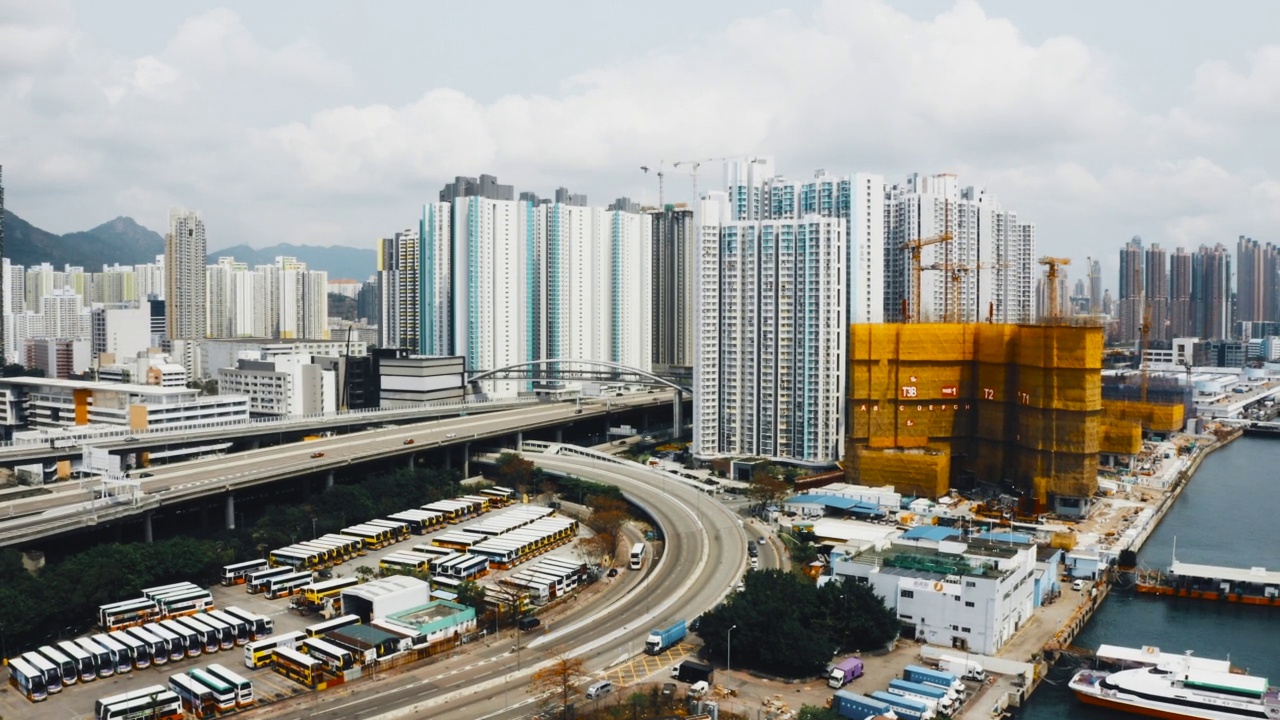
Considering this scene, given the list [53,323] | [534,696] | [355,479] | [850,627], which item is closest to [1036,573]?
[850,627]

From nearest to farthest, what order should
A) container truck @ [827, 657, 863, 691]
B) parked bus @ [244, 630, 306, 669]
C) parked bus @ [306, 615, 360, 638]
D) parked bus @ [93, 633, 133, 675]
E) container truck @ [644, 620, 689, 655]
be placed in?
1. container truck @ [827, 657, 863, 691]
2. parked bus @ [93, 633, 133, 675]
3. parked bus @ [244, 630, 306, 669]
4. container truck @ [644, 620, 689, 655]
5. parked bus @ [306, 615, 360, 638]

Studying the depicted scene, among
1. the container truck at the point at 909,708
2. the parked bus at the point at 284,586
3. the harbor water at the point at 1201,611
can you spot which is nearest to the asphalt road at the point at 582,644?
the container truck at the point at 909,708

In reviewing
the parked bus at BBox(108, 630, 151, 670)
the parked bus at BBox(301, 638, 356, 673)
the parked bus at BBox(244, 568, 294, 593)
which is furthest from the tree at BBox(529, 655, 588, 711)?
the parked bus at BBox(244, 568, 294, 593)

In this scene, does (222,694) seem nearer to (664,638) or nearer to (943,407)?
(664,638)

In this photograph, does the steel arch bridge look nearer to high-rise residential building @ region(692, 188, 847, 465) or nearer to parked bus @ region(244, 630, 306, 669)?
high-rise residential building @ region(692, 188, 847, 465)

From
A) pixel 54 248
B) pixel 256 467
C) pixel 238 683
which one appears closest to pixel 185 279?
pixel 256 467

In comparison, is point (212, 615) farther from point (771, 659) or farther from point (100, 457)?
point (771, 659)

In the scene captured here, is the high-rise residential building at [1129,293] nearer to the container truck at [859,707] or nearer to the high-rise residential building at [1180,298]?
the high-rise residential building at [1180,298]
